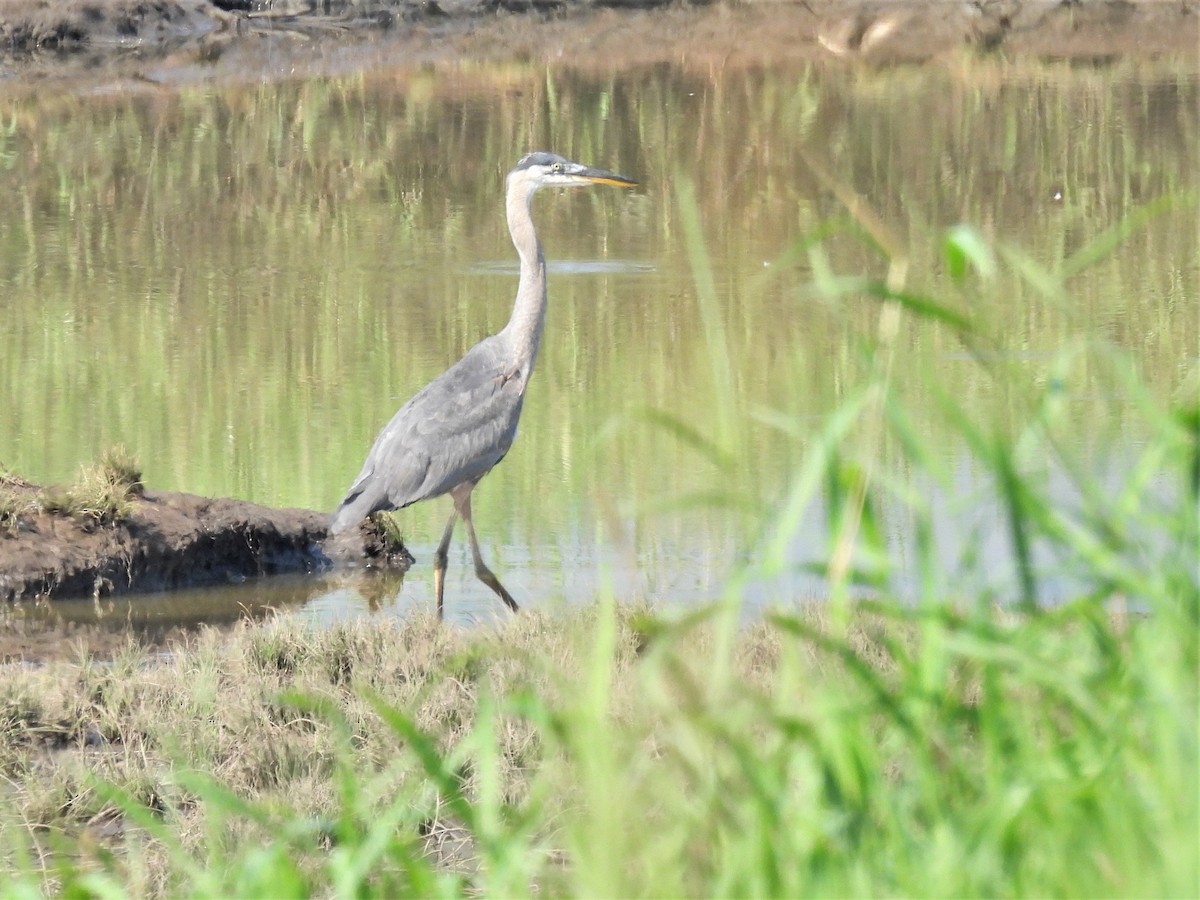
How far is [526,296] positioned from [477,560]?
3.90ft

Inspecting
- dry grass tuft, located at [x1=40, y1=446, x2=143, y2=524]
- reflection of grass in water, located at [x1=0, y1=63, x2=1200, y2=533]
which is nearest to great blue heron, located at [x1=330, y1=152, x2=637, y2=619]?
reflection of grass in water, located at [x1=0, y1=63, x2=1200, y2=533]

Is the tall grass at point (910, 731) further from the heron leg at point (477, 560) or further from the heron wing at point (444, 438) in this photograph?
the heron wing at point (444, 438)

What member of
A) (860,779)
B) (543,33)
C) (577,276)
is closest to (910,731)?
(860,779)

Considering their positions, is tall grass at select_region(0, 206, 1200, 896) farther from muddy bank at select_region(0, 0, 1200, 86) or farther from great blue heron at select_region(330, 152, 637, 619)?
muddy bank at select_region(0, 0, 1200, 86)

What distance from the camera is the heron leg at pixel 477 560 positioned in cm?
670

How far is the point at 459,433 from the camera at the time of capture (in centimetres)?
704

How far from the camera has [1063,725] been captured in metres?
2.91

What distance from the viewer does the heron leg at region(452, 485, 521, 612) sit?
6.70 metres

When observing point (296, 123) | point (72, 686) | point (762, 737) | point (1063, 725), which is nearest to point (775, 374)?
point (72, 686)

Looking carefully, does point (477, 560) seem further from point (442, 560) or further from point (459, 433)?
point (459, 433)

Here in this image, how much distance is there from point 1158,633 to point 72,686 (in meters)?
3.50

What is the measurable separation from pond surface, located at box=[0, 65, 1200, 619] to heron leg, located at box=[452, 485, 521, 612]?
9cm

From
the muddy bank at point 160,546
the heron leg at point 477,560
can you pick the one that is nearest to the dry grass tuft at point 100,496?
the muddy bank at point 160,546

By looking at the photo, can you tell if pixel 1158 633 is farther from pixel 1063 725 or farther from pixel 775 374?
pixel 775 374
